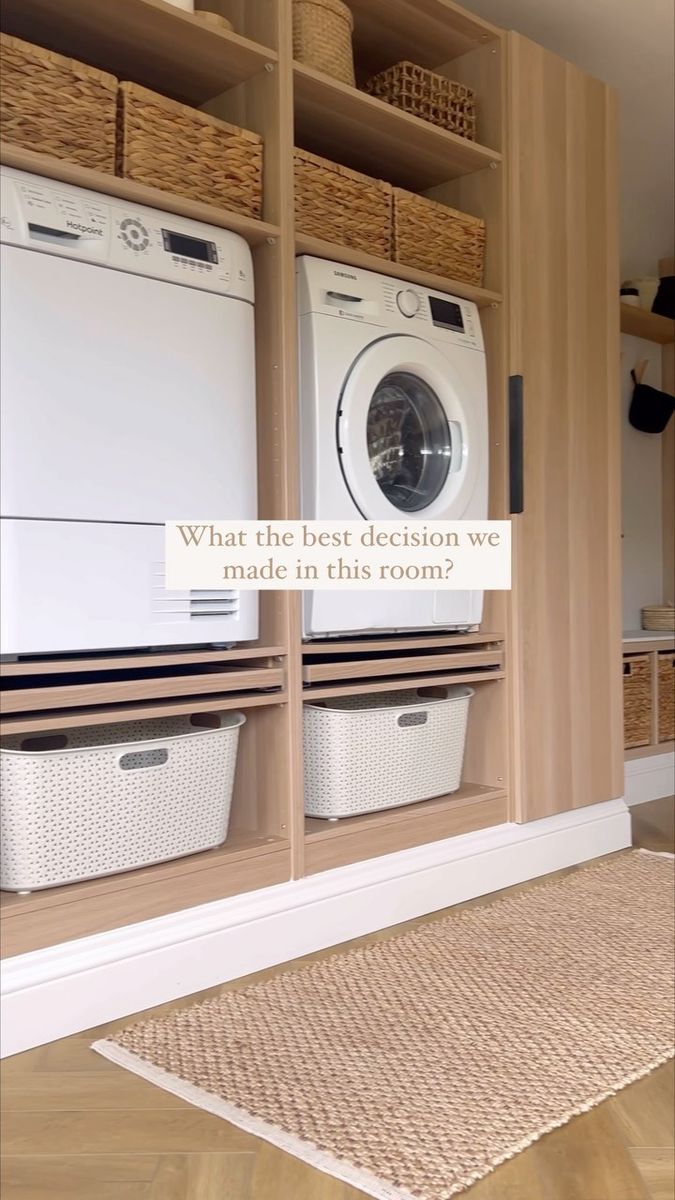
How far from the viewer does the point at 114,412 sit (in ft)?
5.66

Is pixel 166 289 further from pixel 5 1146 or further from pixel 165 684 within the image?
pixel 5 1146

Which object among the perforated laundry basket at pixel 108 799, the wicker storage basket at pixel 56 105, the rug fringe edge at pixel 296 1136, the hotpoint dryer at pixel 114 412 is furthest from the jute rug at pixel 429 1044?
the wicker storage basket at pixel 56 105

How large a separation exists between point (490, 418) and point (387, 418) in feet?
1.25

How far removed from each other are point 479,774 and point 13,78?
1.87 meters

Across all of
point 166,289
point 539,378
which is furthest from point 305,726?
point 539,378

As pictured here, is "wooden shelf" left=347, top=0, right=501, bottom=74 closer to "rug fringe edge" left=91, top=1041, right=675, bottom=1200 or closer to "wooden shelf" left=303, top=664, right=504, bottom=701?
"wooden shelf" left=303, top=664, right=504, bottom=701

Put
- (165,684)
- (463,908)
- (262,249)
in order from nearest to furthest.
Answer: (165,684) < (262,249) < (463,908)

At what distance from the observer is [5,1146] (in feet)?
4.22

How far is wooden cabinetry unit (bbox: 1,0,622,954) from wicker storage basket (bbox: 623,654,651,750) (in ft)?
1.92

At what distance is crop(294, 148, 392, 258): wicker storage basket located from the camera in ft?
6.94

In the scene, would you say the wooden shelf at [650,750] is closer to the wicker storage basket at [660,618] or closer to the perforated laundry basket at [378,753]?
the wicker storage basket at [660,618]

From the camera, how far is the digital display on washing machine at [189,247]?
182 centimetres

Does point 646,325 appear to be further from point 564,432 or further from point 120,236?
point 120,236

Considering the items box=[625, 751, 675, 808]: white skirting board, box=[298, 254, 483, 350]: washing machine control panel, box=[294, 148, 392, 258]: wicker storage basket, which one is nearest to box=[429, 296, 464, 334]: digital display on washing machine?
box=[298, 254, 483, 350]: washing machine control panel
